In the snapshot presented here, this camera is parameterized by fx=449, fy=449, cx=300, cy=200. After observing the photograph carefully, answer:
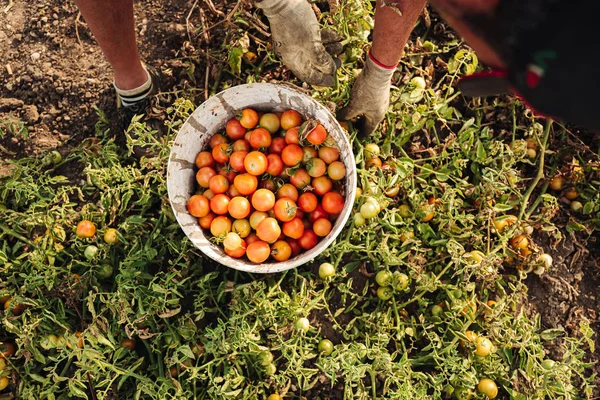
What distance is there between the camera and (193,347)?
236 centimetres

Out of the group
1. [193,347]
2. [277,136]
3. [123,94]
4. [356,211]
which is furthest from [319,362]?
[123,94]

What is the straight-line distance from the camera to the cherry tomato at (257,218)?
7.67 ft

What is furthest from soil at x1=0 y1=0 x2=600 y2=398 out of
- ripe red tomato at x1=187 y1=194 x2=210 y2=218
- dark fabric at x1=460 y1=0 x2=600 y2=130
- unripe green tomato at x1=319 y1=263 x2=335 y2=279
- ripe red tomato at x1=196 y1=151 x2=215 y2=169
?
dark fabric at x1=460 y1=0 x2=600 y2=130

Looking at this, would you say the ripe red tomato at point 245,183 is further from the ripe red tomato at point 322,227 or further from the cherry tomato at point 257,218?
the ripe red tomato at point 322,227

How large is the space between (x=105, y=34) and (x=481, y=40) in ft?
6.31

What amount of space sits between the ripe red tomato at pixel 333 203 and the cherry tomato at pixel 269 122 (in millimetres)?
484

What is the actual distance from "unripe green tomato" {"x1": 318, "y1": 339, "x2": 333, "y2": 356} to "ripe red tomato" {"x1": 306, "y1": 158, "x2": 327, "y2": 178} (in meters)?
0.89

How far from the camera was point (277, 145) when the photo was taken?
245 centimetres

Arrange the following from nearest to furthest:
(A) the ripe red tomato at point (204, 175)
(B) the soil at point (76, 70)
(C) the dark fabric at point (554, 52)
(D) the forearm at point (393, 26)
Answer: (C) the dark fabric at point (554, 52) → (D) the forearm at point (393, 26) → (A) the ripe red tomato at point (204, 175) → (B) the soil at point (76, 70)

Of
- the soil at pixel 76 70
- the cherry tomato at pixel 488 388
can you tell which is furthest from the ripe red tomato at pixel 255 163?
the cherry tomato at pixel 488 388

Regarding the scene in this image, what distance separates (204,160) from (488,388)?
1.91 m

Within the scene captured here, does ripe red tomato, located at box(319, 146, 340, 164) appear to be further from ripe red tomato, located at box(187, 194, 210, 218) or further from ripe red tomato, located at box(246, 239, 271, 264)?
ripe red tomato, located at box(187, 194, 210, 218)

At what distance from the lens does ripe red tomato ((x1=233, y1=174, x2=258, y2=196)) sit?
7.61 feet

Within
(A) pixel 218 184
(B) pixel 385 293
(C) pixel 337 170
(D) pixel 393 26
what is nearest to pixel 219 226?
(A) pixel 218 184
